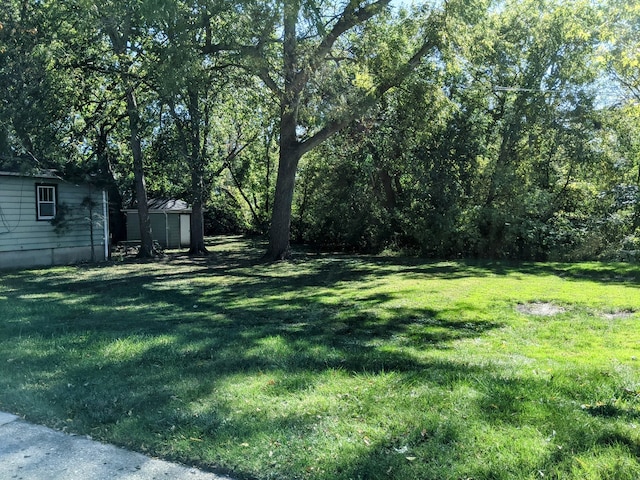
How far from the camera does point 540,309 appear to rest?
8.71 meters

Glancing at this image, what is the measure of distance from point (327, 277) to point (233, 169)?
1748 cm

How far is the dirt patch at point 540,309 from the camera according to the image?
8352mm

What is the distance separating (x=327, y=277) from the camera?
1371 centimetres

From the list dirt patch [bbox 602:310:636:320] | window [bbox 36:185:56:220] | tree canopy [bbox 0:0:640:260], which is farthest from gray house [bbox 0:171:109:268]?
dirt patch [bbox 602:310:636:320]

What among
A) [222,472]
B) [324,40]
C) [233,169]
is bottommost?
[222,472]

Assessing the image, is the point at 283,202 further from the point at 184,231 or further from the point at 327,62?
the point at 184,231

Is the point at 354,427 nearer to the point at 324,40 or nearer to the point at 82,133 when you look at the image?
the point at 324,40

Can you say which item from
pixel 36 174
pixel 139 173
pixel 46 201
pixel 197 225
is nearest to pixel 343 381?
pixel 36 174

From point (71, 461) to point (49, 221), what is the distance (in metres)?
15.2

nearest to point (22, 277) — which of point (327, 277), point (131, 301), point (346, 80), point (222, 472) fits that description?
point (131, 301)

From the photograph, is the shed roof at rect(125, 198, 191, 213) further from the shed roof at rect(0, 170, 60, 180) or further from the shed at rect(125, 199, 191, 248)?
the shed roof at rect(0, 170, 60, 180)

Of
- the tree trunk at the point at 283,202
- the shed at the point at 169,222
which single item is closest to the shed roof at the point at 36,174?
the tree trunk at the point at 283,202

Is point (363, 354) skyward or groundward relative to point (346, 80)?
groundward

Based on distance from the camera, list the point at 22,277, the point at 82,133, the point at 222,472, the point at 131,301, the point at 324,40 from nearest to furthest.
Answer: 1. the point at 222,472
2. the point at 131,301
3. the point at 22,277
4. the point at 324,40
5. the point at 82,133
